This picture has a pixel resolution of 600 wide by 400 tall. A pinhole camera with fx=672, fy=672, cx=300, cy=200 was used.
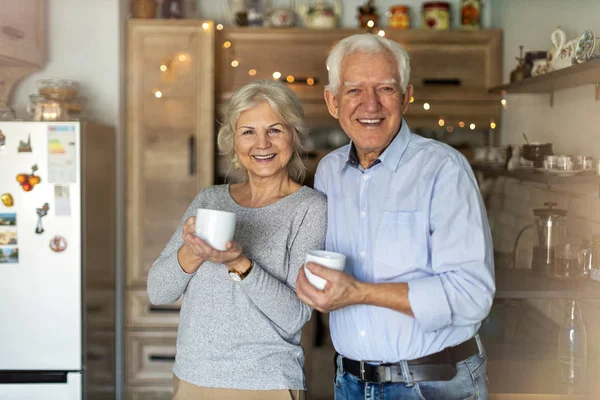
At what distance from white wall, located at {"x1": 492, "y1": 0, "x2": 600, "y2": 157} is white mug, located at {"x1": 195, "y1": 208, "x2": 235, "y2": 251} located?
1364 mm

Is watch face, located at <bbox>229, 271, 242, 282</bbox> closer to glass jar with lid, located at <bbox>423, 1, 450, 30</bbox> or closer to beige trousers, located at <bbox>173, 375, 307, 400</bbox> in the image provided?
beige trousers, located at <bbox>173, 375, 307, 400</bbox>

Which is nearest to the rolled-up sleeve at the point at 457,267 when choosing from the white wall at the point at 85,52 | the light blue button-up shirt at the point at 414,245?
the light blue button-up shirt at the point at 414,245

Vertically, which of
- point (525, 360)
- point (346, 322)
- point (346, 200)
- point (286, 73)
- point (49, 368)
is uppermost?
point (286, 73)

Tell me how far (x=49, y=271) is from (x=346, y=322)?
6.09 feet

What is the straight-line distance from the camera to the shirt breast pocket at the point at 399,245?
1.33 m

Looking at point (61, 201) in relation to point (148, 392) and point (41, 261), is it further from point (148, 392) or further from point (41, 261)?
point (148, 392)

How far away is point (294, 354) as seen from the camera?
146 centimetres

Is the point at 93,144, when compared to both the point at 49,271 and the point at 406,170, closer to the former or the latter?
the point at 49,271

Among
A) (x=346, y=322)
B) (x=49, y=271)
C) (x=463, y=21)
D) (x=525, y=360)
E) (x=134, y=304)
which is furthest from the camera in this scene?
(x=463, y=21)

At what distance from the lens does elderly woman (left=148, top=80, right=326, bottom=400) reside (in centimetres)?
142

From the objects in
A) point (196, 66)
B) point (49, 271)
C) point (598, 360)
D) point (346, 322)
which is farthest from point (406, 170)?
point (196, 66)

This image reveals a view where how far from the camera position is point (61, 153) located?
9.32 feet

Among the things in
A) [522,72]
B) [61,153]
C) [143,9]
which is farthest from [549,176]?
[143,9]

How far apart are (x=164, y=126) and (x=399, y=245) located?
2359mm
